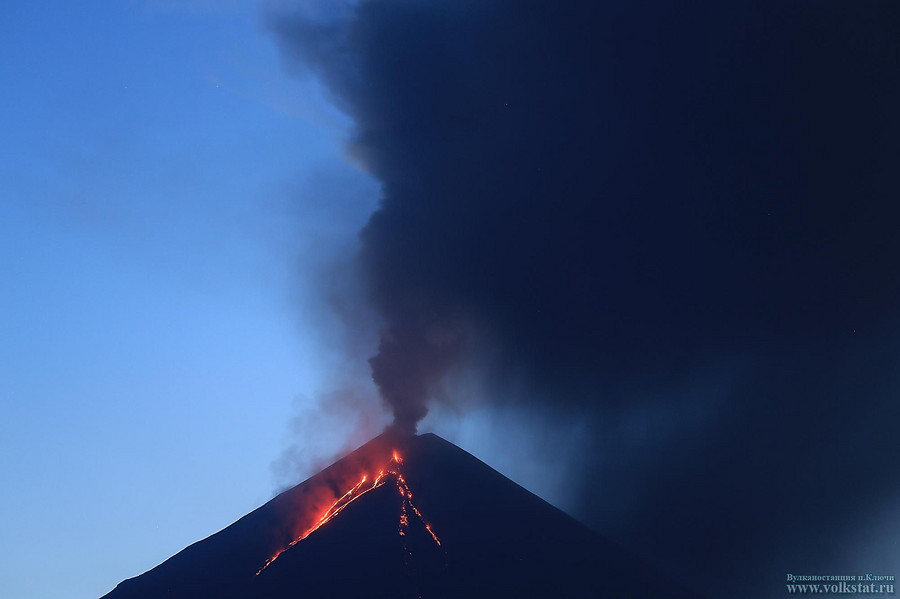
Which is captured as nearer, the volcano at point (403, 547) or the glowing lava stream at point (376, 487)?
the volcano at point (403, 547)

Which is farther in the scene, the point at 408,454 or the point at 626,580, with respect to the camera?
the point at 408,454

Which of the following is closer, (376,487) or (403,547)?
(403,547)

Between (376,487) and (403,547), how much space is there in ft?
26.3

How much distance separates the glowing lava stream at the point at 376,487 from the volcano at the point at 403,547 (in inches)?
3.9

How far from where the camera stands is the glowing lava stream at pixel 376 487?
4172 cm

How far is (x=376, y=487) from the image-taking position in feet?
154

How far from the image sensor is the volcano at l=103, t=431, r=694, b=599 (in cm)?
3653

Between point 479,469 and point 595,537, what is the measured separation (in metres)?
9.46

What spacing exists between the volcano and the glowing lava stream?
0.10 metres

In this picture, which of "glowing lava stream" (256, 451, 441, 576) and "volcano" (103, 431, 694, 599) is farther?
"glowing lava stream" (256, 451, 441, 576)

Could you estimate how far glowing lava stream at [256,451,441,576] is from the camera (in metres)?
41.7

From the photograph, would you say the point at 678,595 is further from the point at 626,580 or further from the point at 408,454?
the point at 408,454

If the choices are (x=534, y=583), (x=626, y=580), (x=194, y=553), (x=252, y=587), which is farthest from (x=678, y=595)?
(x=194, y=553)

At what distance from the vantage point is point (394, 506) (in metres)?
43.9
